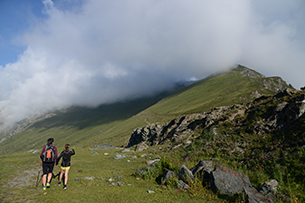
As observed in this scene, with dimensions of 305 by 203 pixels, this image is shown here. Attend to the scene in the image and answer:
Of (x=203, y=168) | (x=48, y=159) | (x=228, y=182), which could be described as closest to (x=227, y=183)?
(x=228, y=182)

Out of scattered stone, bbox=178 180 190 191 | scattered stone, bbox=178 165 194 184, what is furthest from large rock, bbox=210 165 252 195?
scattered stone, bbox=178 180 190 191

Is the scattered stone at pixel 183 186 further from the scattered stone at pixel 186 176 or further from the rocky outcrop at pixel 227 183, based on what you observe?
the scattered stone at pixel 186 176

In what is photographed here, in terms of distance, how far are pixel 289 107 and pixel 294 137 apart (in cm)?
609

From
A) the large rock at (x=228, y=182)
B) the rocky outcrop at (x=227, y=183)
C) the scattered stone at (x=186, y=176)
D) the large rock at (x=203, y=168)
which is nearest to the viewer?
the rocky outcrop at (x=227, y=183)

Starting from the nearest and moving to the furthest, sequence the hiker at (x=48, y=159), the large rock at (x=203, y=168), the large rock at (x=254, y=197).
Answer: the large rock at (x=254, y=197), the hiker at (x=48, y=159), the large rock at (x=203, y=168)

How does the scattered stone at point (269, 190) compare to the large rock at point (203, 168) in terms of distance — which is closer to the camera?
the scattered stone at point (269, 190)

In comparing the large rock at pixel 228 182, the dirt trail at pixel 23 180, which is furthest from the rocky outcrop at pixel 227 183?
the dirt trail at pixel 23 180

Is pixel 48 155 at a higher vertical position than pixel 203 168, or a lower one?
higher

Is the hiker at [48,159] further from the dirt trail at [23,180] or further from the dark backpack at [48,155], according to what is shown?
the dirt trail at [23,180]

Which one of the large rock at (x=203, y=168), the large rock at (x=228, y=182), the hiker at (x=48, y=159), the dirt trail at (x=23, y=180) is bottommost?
the large rock at (x=228, y=182)

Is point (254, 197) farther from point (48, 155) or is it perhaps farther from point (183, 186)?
point (48, 155)

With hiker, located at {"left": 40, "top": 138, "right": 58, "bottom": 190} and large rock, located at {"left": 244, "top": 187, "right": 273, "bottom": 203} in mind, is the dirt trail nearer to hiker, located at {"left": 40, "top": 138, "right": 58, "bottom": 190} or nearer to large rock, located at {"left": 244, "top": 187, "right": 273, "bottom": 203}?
hiker, located at {"left": 40, "top": 138, "right": 58, "bottom": 190}

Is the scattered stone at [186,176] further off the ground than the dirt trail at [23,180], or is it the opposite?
the dirt trail at [23,180]

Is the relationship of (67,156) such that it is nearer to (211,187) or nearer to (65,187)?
(65,187)
